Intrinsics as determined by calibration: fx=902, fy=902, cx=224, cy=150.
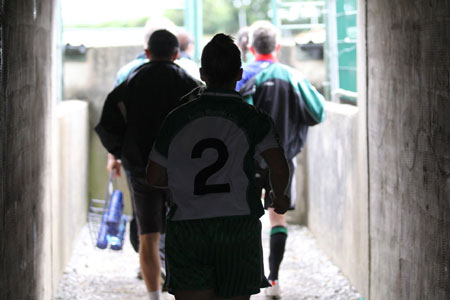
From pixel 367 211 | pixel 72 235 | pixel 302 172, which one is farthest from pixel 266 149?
pixel 302 172

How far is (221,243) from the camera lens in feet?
13.2

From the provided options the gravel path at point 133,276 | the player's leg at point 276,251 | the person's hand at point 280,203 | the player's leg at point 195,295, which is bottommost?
the gravel path at point 133,276

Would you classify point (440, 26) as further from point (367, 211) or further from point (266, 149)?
point (367, 211)

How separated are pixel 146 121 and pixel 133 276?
7.79 feet

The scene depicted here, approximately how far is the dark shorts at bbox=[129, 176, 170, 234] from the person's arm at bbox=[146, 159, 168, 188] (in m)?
2.00

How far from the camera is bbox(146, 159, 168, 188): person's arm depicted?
161 inches

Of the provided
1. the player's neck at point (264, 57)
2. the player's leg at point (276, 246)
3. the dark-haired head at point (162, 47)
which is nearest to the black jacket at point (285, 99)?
the player's neck at point (264, 57)

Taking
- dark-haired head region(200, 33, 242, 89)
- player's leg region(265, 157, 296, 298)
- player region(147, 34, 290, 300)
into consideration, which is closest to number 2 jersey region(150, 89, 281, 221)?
player region(147, 34, 290, 300)

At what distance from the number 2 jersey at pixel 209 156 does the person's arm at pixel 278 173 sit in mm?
76

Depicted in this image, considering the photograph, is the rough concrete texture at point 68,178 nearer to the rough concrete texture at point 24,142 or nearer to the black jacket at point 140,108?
the rough concrete texture at point 24,142

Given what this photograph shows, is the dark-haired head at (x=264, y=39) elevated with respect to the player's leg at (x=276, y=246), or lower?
elevated

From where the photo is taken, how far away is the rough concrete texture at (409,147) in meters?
4.32

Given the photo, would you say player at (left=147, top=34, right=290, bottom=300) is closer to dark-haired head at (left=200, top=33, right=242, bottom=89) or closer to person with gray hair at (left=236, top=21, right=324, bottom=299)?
dark-haired head at (left=200, top=33, right=242, bottom=89)

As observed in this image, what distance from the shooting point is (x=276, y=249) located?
714cm
